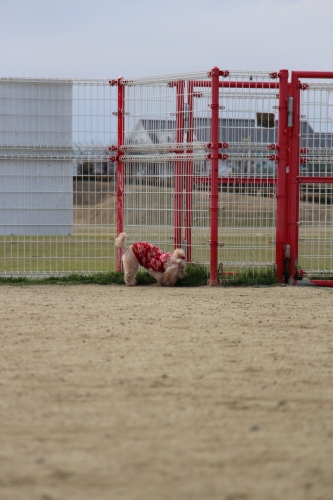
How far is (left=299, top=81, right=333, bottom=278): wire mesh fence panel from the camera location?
9508mm

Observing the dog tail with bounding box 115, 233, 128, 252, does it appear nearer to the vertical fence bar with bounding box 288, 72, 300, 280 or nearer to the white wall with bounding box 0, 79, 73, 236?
the white wall with bounding box 0, 79, 73, 236

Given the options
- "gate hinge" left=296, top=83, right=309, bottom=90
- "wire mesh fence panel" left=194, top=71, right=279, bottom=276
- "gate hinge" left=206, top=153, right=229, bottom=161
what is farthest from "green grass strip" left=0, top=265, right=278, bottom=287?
"gate hinge" left=296, top=83, right=309, bottom=90

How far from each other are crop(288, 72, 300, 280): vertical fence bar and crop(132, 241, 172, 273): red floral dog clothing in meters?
1.57

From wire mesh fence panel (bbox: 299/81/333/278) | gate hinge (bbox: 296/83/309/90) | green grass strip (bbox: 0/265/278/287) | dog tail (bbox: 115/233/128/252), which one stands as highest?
gate hinge (bbox: 296/83/309/90)

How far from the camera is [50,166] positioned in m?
10.1

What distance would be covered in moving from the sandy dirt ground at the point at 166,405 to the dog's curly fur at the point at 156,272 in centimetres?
215

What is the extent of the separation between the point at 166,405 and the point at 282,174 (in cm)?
590

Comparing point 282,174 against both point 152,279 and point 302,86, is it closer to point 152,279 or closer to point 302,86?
point 302,86

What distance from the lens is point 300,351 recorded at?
5348 millimetres

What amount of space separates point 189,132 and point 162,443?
21.9 ft

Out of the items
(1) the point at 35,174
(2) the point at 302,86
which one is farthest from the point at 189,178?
(1) the point at 35,174

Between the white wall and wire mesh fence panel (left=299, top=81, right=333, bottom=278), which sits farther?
the white wall

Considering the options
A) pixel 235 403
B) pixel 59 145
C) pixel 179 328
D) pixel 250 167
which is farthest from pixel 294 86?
pixel 235 403

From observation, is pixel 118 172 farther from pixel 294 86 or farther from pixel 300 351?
pixel 300 351
